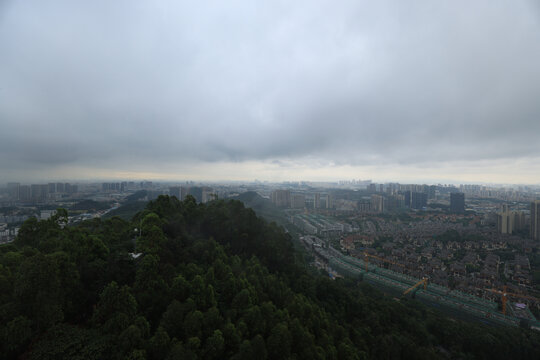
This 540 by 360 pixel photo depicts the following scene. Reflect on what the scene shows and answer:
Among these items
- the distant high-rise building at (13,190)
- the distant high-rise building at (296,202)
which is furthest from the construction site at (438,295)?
the distant high-rise building at (296,202)

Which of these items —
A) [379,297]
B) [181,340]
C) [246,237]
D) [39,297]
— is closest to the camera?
[39,297]

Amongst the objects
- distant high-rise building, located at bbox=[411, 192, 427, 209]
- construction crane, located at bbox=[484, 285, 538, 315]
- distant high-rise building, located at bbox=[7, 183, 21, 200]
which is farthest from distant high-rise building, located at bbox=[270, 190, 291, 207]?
distant high-rise building, located at bbox=[7, 183, 21, 200]

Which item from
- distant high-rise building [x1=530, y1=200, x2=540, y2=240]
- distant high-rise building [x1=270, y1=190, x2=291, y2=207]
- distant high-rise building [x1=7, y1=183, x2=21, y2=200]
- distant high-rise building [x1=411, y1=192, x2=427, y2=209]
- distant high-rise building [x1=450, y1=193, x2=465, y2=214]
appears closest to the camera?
distant high-rise building [x1=7, y1=183, x2=21, y2=200]

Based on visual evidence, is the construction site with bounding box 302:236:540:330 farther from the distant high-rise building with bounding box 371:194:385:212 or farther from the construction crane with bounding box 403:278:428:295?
the distant high-rise building with bounding box 371:194:385:212

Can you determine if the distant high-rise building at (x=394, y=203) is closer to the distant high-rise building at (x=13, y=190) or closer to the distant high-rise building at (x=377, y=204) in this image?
the distant high-rise building at (x=377, y=204)

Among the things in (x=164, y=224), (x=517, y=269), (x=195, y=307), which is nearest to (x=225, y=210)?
(x=164, y=224)

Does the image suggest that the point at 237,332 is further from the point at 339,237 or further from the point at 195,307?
the point at 339,237
